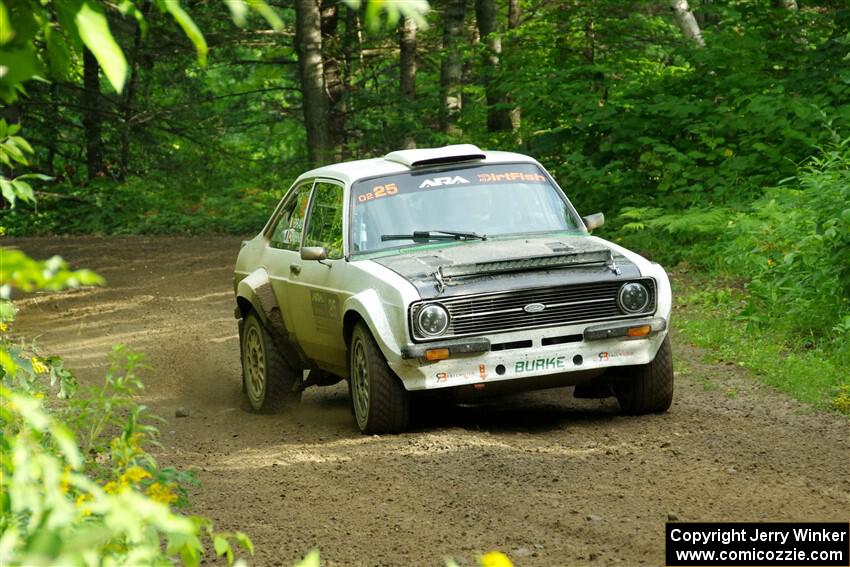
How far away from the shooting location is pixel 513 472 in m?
7.12

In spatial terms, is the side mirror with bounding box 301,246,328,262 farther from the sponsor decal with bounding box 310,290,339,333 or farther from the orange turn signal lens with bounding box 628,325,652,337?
the orange turn signal lens with bounding box 628,325,652,337

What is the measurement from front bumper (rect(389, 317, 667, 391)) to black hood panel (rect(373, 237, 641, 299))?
1.07ft

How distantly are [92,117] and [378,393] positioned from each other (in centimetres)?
2498

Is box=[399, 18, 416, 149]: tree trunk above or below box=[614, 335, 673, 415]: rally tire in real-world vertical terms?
above

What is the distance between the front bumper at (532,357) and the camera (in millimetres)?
8078

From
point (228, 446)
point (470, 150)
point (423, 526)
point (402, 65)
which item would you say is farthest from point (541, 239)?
point (402, 65)

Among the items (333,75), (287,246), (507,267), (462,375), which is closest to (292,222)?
(287,246)

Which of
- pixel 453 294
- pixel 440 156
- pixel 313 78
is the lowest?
pixel 453 294

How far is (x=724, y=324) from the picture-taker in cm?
1230

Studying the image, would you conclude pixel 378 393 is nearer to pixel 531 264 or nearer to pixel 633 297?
pixel 531 264

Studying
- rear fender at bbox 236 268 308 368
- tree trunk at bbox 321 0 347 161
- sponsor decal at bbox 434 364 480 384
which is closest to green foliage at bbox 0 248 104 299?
sponsor decal at bbox 434 364 480 384

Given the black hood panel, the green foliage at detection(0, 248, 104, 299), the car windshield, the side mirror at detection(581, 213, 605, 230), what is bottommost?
the black hood panel

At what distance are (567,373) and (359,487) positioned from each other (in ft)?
6.20

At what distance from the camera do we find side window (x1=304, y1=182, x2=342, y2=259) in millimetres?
9500
